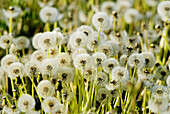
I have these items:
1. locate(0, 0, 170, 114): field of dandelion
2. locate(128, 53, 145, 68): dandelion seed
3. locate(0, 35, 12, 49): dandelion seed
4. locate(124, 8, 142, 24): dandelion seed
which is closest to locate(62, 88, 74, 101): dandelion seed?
locate(0, 0, 170, 114): field of dandelion

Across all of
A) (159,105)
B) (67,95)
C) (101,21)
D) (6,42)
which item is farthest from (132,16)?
(159,105)

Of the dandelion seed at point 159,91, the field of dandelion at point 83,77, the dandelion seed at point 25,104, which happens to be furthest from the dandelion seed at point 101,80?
the dandelion seed at point 25,104

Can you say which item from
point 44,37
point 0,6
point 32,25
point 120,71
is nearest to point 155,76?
point 120,71

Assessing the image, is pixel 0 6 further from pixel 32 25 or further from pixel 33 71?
pixel 33 71

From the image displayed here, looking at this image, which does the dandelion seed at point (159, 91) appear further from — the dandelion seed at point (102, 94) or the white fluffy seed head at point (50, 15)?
the white fluffy seed head at point (50, 15)

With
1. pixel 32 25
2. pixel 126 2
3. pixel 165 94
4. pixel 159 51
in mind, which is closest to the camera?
pixel 165 94

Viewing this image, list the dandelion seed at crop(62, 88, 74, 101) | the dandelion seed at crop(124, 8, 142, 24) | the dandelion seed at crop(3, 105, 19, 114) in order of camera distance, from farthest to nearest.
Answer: the dandelion seed at crop(124, 8, 142, 24)
the dandelion seed at crop(62, 88, 74, 101)
the dandelion seed at crop(3, 105, 19, 114)

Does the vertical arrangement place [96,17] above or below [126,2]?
below

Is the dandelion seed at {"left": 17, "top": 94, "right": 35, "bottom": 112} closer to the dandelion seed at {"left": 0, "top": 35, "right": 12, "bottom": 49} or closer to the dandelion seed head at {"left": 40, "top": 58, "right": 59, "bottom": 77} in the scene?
the dandelion seed head at {"left": 40, "top": 58, "right": 59, "bottom": 77}
